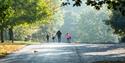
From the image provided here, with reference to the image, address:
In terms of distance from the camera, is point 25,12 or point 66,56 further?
point 25,12

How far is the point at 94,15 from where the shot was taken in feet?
460

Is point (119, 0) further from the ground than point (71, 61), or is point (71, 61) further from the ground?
point (119, 0)

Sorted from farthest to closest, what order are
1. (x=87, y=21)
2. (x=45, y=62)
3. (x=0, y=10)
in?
(x=87, y=21) < (x=0, y=10) < (x=45, y=62)

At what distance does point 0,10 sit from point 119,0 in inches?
610

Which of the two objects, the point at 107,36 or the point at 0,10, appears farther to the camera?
the point at 107,36

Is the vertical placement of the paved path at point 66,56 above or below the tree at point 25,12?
below

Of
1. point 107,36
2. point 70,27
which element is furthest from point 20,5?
point 70,27

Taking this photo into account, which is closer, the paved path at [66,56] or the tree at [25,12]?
the paved path at [66,56]

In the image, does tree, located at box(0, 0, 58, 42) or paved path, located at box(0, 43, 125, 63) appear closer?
paved path, located at box(0, 43, 125, 63)

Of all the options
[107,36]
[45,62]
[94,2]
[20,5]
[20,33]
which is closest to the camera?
[94,2]

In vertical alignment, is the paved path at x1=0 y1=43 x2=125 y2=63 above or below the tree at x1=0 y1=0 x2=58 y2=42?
below

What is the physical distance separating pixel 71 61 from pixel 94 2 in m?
6.42

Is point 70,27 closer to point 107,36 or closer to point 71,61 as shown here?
point 107,36

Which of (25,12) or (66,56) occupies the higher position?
(25,12)
